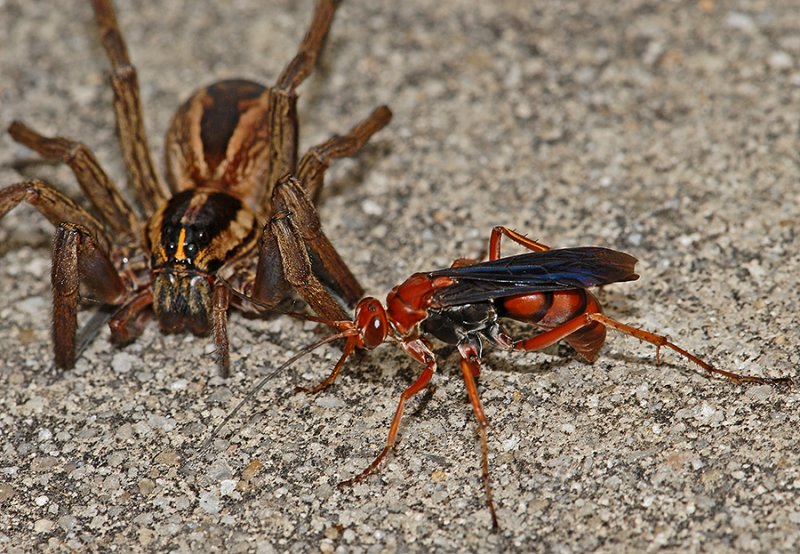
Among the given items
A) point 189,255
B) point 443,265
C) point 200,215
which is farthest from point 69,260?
point 443,265

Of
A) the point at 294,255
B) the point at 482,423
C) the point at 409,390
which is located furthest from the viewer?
the point at 294,255

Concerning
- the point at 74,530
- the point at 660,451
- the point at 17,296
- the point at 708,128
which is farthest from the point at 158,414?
the point at 708,128

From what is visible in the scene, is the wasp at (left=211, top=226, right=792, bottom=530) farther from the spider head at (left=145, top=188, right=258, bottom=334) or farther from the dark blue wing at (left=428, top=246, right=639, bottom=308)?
the spider head at (left=145, top=188, right=258, bottom=334)

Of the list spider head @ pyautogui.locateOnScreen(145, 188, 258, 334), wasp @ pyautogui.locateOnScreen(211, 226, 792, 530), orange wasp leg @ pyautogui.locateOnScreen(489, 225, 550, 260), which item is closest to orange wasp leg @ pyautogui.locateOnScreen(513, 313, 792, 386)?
wasp @ pyautogui.locateOnScreen(211, 226, 792, 530)

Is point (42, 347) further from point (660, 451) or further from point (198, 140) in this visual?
point (660, 451)

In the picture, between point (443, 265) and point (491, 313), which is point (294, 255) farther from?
point (443, 265)

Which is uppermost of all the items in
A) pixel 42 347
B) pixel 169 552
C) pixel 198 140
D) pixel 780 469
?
pixel 198 140
